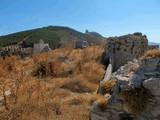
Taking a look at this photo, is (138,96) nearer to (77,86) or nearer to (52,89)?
(52,89)

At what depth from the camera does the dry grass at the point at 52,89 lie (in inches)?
316

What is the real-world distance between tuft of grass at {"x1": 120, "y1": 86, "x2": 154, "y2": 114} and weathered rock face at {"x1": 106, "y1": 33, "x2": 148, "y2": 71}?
10.3m

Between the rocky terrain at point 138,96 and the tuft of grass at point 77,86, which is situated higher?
the rocky terrain at point 138,96

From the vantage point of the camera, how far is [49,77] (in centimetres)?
1343

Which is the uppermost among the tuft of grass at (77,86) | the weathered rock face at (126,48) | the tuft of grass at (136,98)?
the weathered rock face at (126,48)

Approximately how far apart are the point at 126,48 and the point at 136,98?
10.7 m

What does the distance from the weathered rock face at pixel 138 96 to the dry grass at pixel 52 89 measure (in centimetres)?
198

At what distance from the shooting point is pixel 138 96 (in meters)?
5.58

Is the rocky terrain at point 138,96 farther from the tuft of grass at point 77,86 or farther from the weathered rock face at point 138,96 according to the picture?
the tuft of grass at point 77,86

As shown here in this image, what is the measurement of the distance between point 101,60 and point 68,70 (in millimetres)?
2999

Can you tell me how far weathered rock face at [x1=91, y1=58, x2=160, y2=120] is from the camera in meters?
5.44

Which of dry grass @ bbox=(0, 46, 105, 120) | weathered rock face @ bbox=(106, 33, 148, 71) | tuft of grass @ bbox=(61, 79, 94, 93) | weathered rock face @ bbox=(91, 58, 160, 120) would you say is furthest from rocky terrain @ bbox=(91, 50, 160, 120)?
weathered rock face @ bbox=(106, 33, 148, 71)

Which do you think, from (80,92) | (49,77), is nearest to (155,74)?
(80,92)

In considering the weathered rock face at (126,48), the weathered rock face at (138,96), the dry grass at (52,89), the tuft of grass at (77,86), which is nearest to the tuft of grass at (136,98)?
the weathered rock face at (138,96)
